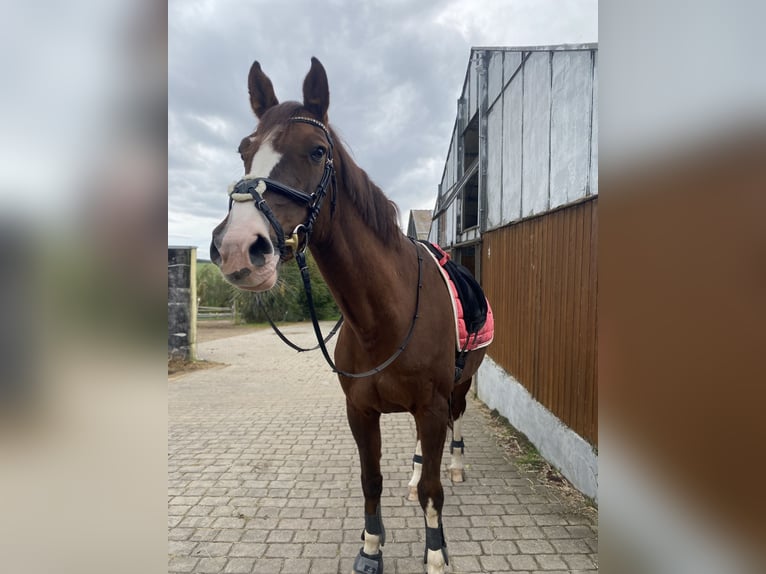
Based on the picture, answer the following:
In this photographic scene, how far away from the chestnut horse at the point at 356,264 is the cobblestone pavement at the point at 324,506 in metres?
0.39

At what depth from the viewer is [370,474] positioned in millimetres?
2375

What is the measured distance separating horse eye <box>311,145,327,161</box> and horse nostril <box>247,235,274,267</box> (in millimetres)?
472

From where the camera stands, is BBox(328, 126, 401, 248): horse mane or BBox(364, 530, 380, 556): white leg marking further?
BBox(364, 530, 380, 556): white leg marking

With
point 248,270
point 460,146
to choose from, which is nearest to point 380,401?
point 248,270

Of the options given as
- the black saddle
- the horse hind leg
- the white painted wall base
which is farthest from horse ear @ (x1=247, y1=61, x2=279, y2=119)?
the white painted wall base

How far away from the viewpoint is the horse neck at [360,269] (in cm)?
179

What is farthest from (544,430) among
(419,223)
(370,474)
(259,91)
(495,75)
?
(419,223)

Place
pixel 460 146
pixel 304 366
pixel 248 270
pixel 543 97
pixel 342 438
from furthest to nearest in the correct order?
pixel 304 366 → pixel 460 146 → pixel 342 438 → pixel 543 97 → pixel 248 270

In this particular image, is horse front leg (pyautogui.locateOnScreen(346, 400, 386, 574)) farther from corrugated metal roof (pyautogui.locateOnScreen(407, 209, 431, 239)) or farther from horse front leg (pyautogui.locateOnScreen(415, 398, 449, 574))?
corrugated metal roof (pyautogui.locateOnScreen(407, 209, 431, 239))

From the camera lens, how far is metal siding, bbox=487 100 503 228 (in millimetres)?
5203
